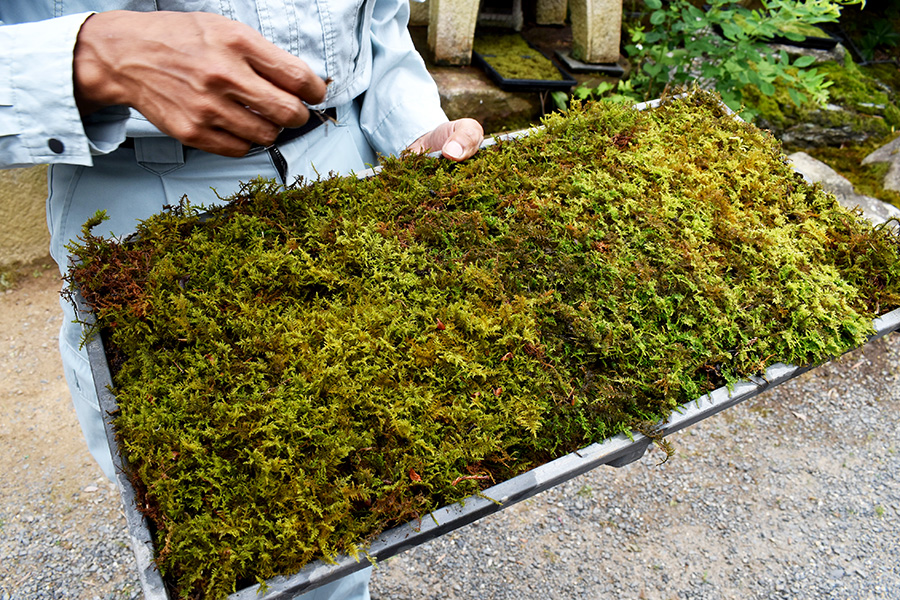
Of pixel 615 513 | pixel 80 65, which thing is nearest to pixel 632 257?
pixel 80 65

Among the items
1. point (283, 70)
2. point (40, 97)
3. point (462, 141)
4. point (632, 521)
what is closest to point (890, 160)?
point (632, 521)

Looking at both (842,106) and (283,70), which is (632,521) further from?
(842,106)

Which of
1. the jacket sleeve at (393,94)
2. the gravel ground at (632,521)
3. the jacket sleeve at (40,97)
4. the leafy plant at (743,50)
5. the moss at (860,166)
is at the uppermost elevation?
the jacket sleeve at (40,97)

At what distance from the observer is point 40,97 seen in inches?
41.8

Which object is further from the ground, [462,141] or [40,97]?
[40,97]

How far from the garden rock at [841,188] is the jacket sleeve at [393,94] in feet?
10.3

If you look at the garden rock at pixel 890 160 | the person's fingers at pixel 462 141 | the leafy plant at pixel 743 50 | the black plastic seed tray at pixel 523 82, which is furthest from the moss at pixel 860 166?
the person's fingers at pixel 462 141

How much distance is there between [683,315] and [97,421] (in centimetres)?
147

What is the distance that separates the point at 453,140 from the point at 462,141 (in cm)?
3

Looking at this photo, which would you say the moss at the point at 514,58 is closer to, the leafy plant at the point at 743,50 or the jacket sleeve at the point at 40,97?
the leafy plant at the point at 743,50

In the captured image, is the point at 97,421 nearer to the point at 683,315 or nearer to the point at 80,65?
the point at 80,65

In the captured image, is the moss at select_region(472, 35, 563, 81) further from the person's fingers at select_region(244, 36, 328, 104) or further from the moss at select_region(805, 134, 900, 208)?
the person's fingers at select_region(244, 36, 328, 104)

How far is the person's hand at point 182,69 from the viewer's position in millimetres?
1056

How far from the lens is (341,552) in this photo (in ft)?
3.34
